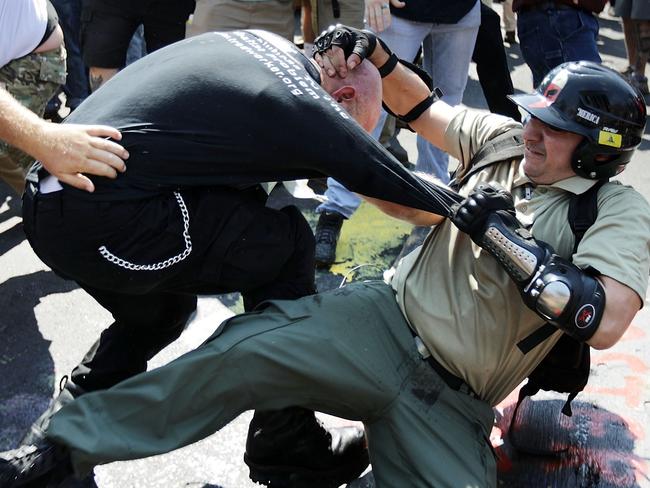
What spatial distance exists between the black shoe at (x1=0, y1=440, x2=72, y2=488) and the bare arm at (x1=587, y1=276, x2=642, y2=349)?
5.07 ft

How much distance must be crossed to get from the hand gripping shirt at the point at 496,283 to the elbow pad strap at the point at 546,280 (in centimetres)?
12

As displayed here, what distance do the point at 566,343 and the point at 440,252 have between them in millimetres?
528

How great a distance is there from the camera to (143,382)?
239 cm

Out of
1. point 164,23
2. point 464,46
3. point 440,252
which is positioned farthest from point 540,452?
point 164,23

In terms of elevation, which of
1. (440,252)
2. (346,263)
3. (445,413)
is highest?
(440,252)

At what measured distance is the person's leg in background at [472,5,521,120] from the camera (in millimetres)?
5398

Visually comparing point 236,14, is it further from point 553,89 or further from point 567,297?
point 567,297

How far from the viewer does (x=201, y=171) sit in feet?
8.05

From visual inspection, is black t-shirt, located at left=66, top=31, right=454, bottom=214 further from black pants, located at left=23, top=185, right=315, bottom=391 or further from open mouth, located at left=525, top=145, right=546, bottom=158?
open mouth, located at left=525, top=145, right=546, bottom=158

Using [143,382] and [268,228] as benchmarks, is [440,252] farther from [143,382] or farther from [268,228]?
[143,382]

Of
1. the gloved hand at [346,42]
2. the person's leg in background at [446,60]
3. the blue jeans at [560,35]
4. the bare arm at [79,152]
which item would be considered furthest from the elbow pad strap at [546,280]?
the blue jeans at [560,35]

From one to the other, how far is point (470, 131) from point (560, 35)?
2.02 m

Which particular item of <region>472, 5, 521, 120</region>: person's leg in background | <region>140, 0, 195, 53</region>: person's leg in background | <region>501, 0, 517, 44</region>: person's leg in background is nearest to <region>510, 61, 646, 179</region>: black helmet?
<region>472, 5, 521, 120</region>: person's leg in background

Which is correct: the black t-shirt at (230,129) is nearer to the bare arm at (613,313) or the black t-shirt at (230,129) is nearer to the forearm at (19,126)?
the forearm at (19,126)
